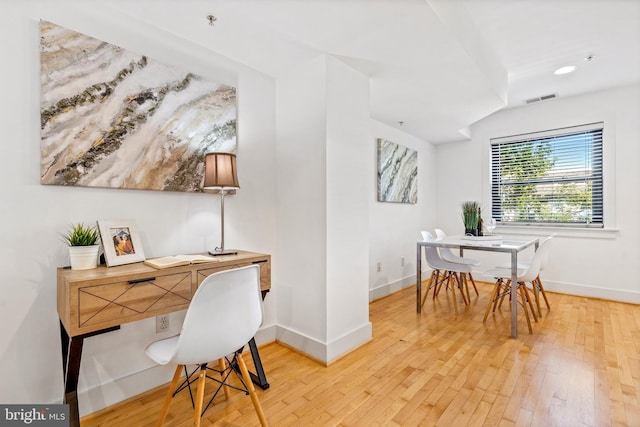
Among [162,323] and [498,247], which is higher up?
[498,247]

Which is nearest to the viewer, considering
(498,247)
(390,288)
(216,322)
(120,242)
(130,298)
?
(216,322)

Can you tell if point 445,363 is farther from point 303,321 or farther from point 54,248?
point 54,248

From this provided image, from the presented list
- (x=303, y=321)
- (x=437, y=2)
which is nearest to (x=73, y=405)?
(x=303, y=321)

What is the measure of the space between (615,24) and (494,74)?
829mm

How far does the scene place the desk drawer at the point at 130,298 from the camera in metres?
1.28

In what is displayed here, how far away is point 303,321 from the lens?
2410 millimetres

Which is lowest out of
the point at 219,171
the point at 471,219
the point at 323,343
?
the point at 323,343

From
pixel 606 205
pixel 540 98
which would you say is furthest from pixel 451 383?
pixel 540 98

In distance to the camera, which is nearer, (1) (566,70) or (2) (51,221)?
(2) (51,221)

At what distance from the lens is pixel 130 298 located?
1399 mm

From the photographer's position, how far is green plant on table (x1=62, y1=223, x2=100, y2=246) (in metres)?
1.50

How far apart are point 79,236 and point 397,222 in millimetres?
3565

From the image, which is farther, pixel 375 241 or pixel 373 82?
pixel 375 241

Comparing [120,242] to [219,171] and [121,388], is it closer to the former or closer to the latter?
Answer: [219,171]
